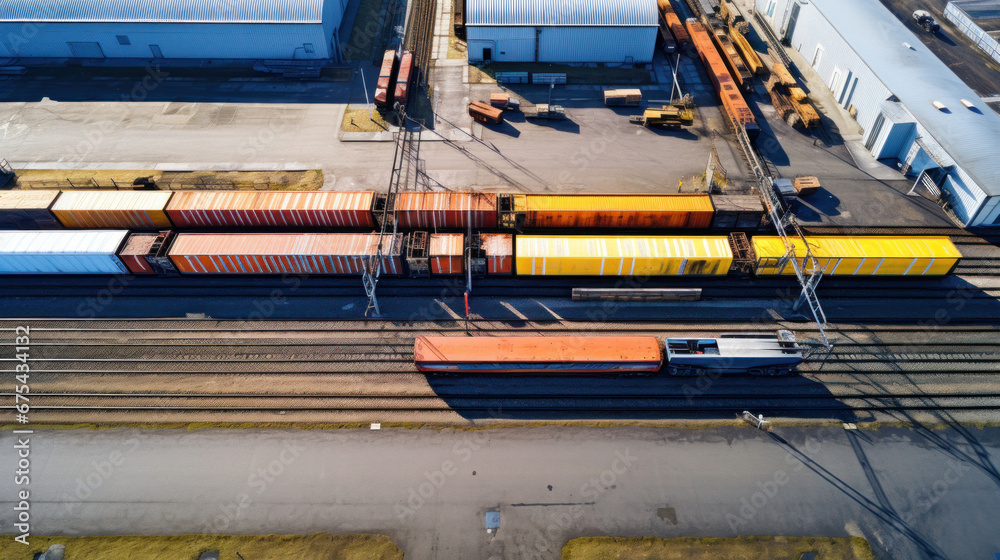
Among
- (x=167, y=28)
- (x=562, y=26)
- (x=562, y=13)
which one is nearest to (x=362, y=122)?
(x=562, y=26)

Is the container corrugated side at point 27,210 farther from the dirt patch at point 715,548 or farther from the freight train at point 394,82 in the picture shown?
the dirt patch at point 715,548

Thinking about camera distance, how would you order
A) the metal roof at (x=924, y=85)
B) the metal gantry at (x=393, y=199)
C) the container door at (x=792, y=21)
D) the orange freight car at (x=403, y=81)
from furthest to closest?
the container door at (x=792, y=21) < the orange freight car at (x=403, y=81) < the metal roof at (x=924, y=85) < the metal gantry at (x=393, y=199)

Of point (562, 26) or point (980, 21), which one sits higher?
point (562, 26)

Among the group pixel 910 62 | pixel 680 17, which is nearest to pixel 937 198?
pixel 910 62

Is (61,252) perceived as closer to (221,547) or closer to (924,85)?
(221,547)

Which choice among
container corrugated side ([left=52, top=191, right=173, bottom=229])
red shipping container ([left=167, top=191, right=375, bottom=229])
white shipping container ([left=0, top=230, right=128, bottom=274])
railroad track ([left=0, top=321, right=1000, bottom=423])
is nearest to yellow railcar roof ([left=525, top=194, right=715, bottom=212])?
railroad track ([left=0, top=321, right=1000, bottom=423])

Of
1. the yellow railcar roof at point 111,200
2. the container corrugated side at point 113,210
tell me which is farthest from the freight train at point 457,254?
the yellow railcar roof at point 111,200
